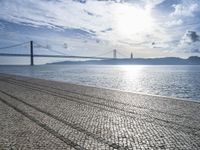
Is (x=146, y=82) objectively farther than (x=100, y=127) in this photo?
Yes

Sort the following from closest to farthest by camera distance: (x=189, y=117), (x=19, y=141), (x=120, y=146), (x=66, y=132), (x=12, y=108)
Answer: (x=120, y=146) → (x=19, y=141) → (x=66, y=132) → (x=189, y=117) → (x=12, y=108)

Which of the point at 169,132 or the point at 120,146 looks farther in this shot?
the point at 169,132

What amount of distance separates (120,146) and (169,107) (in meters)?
7.79

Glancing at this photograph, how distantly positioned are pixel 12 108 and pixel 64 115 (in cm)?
392

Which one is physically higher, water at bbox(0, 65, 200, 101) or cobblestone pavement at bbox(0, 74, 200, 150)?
cobblestone pavement at bbox(0, 74, 200, 150)

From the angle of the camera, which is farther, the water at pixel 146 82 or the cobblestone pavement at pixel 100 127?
the water at pixel 146 82

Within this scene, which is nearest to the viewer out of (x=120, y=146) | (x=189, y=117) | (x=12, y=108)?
(x=120, y=146)

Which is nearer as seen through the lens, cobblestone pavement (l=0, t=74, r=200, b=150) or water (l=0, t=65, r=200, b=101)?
cobblestone pavement (l=0, t=74, r=200, b=150)

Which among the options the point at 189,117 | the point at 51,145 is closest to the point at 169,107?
the point at 189,117

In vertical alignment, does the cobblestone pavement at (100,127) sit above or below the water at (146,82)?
above

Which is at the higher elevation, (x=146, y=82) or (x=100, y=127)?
(x=100, y=127)

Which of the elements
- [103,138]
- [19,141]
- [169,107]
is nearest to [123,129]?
[103,138]

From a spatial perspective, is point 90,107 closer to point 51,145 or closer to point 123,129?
point 123,129

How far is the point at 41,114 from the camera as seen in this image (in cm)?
1185
